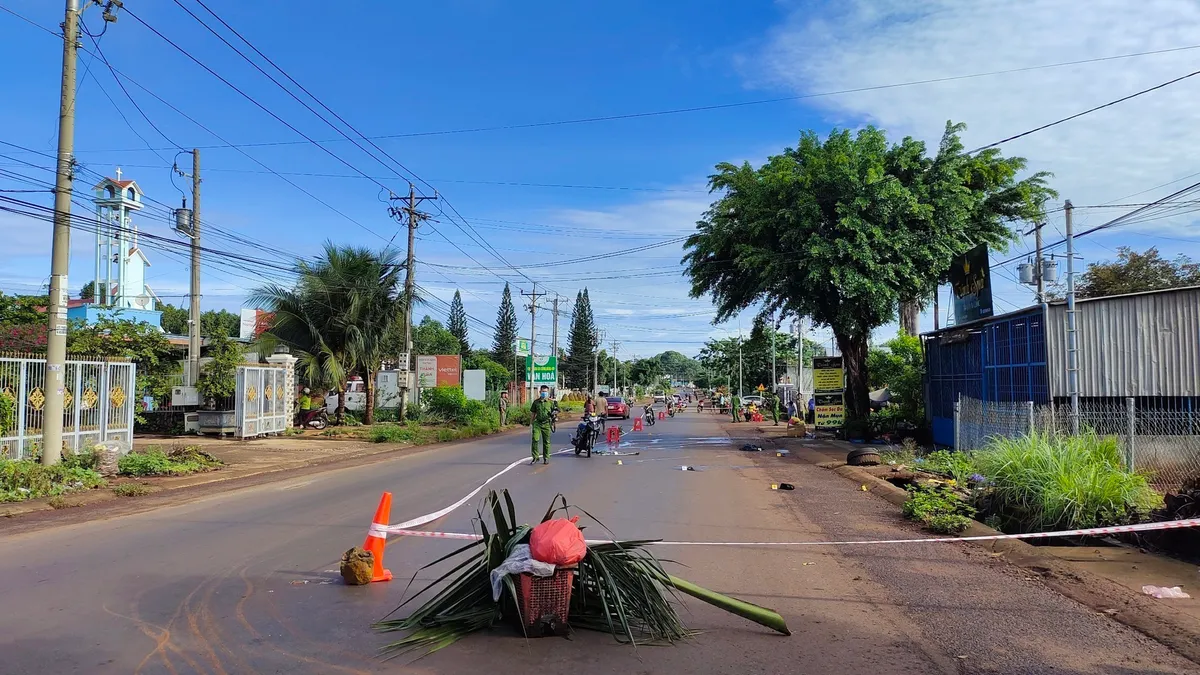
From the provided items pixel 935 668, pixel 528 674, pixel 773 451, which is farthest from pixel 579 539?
pixel 773 451

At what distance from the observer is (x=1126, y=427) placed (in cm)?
1385

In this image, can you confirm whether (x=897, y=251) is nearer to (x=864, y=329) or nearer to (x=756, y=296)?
(x=864, y=329)

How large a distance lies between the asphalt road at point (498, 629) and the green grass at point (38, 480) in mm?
2747

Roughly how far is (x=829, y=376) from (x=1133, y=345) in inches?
575

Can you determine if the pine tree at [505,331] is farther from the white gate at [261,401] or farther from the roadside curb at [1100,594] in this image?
the roadside curb at [1100,594]

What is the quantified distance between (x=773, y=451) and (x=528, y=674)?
2044 cm

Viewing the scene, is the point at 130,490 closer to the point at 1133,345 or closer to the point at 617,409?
the point at 1133,345

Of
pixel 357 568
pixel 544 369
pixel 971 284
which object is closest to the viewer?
pixel 357 568

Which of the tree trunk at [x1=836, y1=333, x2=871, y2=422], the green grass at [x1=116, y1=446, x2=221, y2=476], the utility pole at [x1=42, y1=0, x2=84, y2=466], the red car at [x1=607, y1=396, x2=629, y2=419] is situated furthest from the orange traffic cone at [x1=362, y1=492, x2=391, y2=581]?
the red car at [x1=607, y1=396, x2=629, y2=419]

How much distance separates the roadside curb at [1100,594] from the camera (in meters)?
5.45

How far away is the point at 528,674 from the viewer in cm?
466

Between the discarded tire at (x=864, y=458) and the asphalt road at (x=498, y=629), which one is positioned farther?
the discarded tire at (x=864, y=458)

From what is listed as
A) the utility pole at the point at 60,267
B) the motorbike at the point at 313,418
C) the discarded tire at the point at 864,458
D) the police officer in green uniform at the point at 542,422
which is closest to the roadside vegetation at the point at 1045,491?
the discarded tire at the point at 864,458

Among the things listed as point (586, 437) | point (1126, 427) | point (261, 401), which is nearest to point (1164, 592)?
point (1126, 427)
